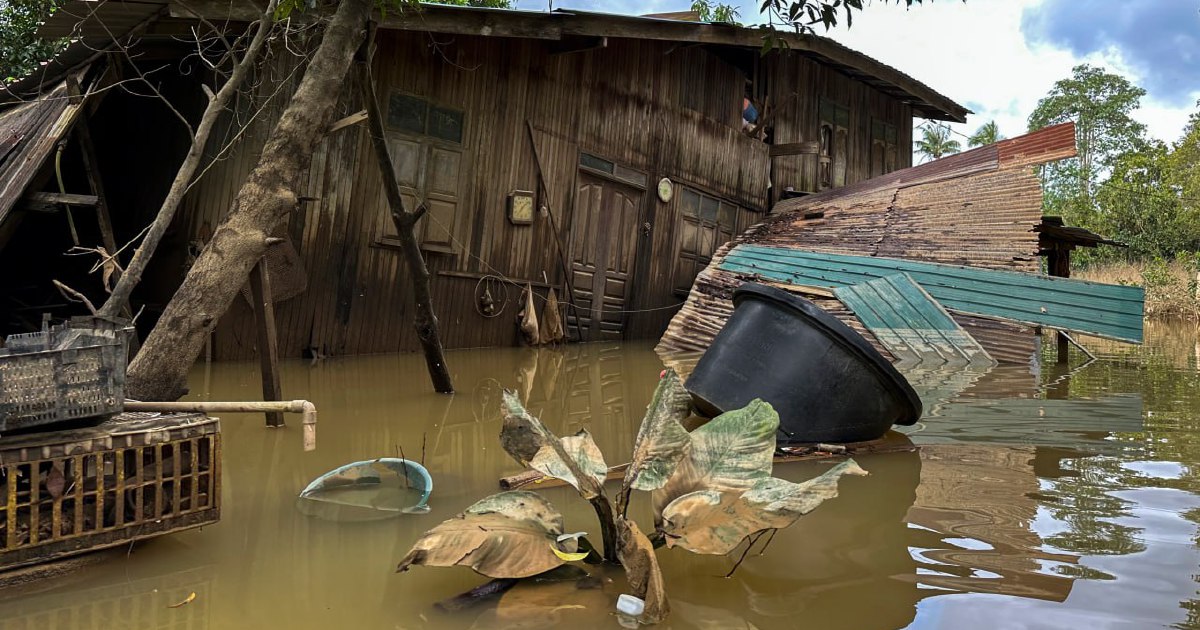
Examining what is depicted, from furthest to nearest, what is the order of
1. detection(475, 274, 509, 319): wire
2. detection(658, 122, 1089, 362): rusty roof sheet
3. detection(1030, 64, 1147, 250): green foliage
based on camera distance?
detection(1030, 64, 1147, 250): green foliage, detection(475, 274, 509, 319): wire, detection(658, 122, 1089, 362): rusty roof sheet

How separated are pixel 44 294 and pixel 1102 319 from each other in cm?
1234

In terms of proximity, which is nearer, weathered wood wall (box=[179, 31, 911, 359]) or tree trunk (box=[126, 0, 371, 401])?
tree trunk (box=[126, 0, 371, 401])

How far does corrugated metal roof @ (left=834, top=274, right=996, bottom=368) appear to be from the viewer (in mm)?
8695

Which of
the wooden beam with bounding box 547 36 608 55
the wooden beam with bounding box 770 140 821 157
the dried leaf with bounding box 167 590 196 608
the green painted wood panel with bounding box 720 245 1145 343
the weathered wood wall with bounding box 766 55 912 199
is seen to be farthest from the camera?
the weathered wood wall with bounding box 766 55 912 199

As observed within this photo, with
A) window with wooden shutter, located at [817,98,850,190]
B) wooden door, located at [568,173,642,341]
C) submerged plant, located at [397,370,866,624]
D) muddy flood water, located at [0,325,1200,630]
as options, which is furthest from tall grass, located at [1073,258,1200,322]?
submerged plant, located at [397,370,866,624]

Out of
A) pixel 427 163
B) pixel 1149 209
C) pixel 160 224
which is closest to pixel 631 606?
pixel 160 224

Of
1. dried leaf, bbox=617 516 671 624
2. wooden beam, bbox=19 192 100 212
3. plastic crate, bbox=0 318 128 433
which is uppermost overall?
wooden beam, bbox=19 192 100 212

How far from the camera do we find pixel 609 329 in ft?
40.2

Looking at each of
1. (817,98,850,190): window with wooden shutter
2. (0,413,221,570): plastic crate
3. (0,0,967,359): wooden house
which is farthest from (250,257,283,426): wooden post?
(817,98,850,190): window with wooden shutter

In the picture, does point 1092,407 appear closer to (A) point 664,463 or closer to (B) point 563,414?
(B) point 563,414

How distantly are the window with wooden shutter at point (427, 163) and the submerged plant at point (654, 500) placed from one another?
6417 millimetres

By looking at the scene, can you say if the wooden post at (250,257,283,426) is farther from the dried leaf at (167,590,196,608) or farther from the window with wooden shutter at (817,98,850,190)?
the window with wooden shutter at (817,98,850,190)

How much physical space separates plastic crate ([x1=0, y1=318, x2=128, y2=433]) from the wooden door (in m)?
8.78

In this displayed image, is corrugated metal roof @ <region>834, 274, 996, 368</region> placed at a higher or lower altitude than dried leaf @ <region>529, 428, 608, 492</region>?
higher
